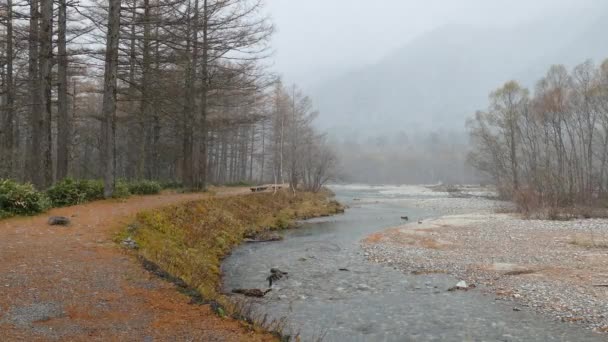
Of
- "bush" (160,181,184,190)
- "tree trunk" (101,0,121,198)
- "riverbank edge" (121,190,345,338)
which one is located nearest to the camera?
"riverbank edge" (121,190,345,338)

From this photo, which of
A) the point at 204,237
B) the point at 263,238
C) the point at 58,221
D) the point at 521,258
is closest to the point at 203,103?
the point at 263,238

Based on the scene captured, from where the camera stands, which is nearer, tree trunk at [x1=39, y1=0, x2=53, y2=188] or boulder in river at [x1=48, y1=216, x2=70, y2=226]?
boulder in river at [x1=48, y1=216, x2=70, y2=226]

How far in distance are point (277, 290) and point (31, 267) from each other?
17.6 ft

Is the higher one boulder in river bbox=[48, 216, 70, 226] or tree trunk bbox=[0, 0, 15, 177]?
tree trunk bbox=[0, 0, 15, 177]

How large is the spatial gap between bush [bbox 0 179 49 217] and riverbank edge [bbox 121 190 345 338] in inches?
117

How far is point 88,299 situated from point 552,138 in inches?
1641

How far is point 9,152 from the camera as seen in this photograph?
66.3ft

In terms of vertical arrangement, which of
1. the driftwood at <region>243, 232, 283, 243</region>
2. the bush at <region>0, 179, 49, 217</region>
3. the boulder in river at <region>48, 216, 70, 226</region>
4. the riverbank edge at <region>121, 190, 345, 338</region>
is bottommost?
the driftwood at <region>243, 232, 283, 243</region>

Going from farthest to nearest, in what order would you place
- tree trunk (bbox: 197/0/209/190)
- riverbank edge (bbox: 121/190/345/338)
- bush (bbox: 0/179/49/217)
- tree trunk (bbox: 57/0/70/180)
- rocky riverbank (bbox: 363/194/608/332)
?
tree trunk (bbox: 197/0/209/190) → tree trunk (bbox: 57/0/70/180) → bush (bbox: 0/179/49/217) → rocky riverbank (bbox: 363/194/608/332) → riverbank edge (bbox: 121/190/345/338)

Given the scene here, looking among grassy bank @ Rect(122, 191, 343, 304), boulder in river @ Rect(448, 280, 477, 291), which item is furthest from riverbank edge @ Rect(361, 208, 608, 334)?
grassy bank @ Rect(122, 191, 343, 304)

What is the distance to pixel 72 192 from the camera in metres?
15.2

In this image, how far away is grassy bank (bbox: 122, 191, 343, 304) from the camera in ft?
32.4

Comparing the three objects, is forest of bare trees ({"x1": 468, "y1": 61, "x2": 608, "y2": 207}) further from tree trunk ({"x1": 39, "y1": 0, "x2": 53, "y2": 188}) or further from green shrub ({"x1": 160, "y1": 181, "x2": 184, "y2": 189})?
tree trunk ({"x1": 39, "y1": 0, "x2": 53, "y2": 188})

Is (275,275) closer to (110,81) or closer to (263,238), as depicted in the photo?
(263,238)
